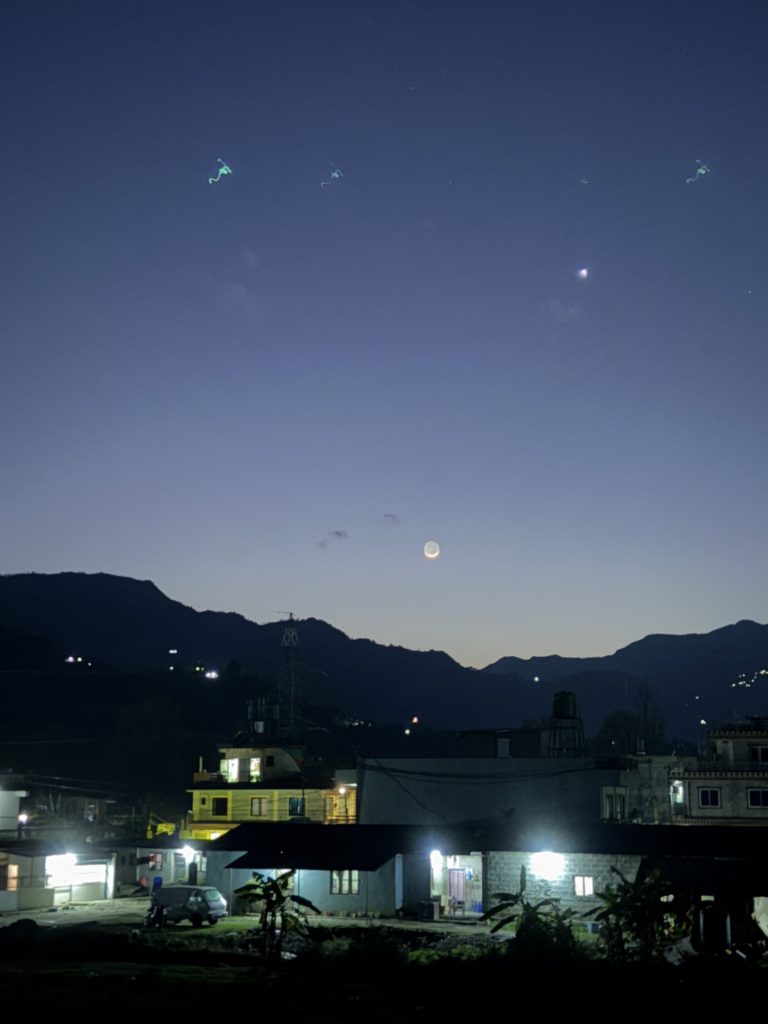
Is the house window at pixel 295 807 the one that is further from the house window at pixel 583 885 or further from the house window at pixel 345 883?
the house window at pixel 583 885

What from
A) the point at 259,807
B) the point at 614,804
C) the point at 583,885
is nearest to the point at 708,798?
the point at 614,804

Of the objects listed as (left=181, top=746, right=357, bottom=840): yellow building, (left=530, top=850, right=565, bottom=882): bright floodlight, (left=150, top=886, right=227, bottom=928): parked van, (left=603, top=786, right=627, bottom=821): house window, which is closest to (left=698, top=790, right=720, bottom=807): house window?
(left=603, top=786, right=627, bottom=821): house window

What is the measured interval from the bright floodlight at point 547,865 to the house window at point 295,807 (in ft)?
82.0

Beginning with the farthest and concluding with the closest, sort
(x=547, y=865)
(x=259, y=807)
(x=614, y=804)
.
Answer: (x=259, y=807), (x=614, y=804), (x=547, y=865)

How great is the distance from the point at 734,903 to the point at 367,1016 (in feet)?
46.3

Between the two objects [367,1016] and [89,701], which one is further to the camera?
[89,701]

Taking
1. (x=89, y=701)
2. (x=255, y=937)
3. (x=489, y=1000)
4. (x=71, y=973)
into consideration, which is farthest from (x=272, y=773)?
(x=89, y=701)

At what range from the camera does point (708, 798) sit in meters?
62.5

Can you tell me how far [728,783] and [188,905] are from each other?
116 ft

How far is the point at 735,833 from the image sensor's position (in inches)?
1565

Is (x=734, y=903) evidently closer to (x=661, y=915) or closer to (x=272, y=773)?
(x=661, y=915)

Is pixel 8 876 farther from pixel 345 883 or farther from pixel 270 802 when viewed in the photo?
pixel 270 802

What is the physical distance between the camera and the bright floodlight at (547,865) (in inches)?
1567

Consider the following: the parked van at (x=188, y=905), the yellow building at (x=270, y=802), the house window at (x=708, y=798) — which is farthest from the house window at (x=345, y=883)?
the house window at (x=708, y=798)
